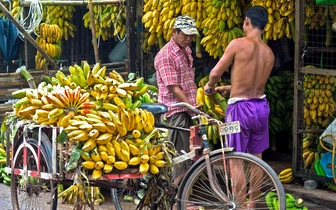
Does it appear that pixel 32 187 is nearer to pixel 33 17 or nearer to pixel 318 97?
pixel 318 97

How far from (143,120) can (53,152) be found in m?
0.74

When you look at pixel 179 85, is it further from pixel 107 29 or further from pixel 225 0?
pixel 107 29

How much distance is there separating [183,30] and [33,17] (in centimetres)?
310

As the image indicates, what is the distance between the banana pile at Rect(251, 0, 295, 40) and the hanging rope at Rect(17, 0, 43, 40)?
2852 mm

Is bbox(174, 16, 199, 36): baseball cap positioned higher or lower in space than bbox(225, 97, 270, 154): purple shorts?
higher

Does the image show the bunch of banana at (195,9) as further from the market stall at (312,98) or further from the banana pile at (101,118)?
the banana pile at (101,118)

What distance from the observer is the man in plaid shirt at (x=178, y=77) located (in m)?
6.98

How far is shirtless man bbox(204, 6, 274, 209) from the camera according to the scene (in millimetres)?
6410

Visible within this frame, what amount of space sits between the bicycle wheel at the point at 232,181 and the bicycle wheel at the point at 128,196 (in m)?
0.43

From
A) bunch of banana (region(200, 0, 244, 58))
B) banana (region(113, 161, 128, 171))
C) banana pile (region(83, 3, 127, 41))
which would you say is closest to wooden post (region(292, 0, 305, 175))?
bunch of banana (region(200, 0, 244, 58))

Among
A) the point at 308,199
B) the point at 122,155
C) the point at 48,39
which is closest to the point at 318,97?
the point at 308,199

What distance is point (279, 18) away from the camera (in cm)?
798

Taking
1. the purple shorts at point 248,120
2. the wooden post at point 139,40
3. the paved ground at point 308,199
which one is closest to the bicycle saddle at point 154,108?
the purple shorts at point 248,120

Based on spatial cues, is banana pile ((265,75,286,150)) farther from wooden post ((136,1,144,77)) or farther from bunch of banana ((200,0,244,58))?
wooden post ((136,1,144,77))
